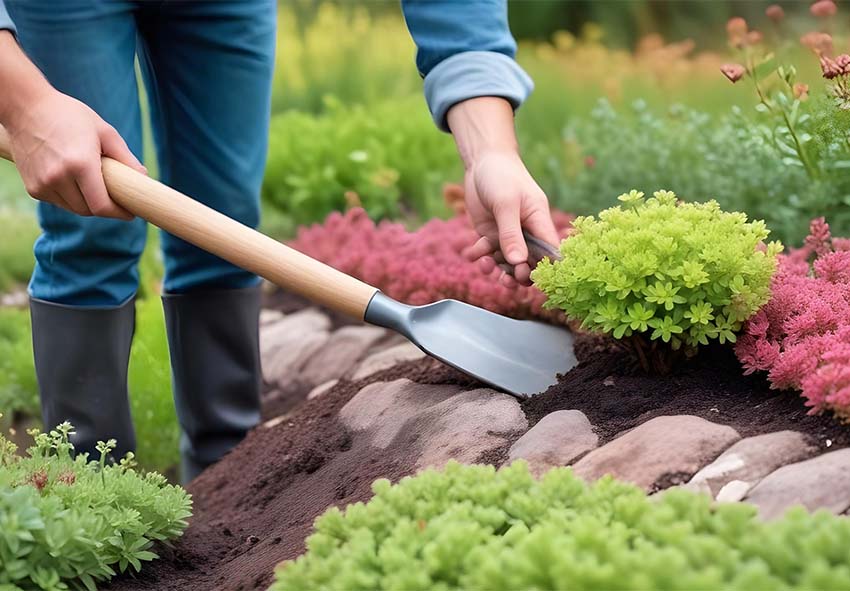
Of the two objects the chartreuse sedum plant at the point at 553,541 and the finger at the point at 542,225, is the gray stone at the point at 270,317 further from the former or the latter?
the chartreuse sedum plant at the point at 553,541

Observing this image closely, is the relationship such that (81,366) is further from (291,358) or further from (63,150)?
(291,358)

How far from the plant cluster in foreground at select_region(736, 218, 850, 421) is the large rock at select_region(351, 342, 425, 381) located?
3.46 ft

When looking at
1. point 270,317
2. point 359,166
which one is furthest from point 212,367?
point 359,166

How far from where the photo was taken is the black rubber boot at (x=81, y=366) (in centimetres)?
262

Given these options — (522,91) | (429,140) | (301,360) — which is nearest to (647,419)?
(522,91)

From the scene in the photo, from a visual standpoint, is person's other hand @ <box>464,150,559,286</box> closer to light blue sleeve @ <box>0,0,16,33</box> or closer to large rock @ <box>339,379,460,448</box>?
large rock @ <box>339,379,460,448</box>

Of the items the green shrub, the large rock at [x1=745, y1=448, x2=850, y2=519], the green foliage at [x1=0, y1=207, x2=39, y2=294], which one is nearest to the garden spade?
the large rock at [x1=745, y1=448, x2=850, y2=519]

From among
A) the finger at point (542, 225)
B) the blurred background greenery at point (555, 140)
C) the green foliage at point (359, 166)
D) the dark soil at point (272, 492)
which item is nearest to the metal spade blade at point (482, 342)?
the dark soil at point (272, 492)

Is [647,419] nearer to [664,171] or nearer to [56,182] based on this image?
[56,182]

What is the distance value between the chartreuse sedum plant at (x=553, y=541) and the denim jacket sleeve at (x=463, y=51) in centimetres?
116

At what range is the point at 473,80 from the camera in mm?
2512

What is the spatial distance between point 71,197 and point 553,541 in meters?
1.35

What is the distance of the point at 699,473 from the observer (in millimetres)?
1751

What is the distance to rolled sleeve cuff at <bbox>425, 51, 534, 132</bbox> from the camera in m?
2.50
